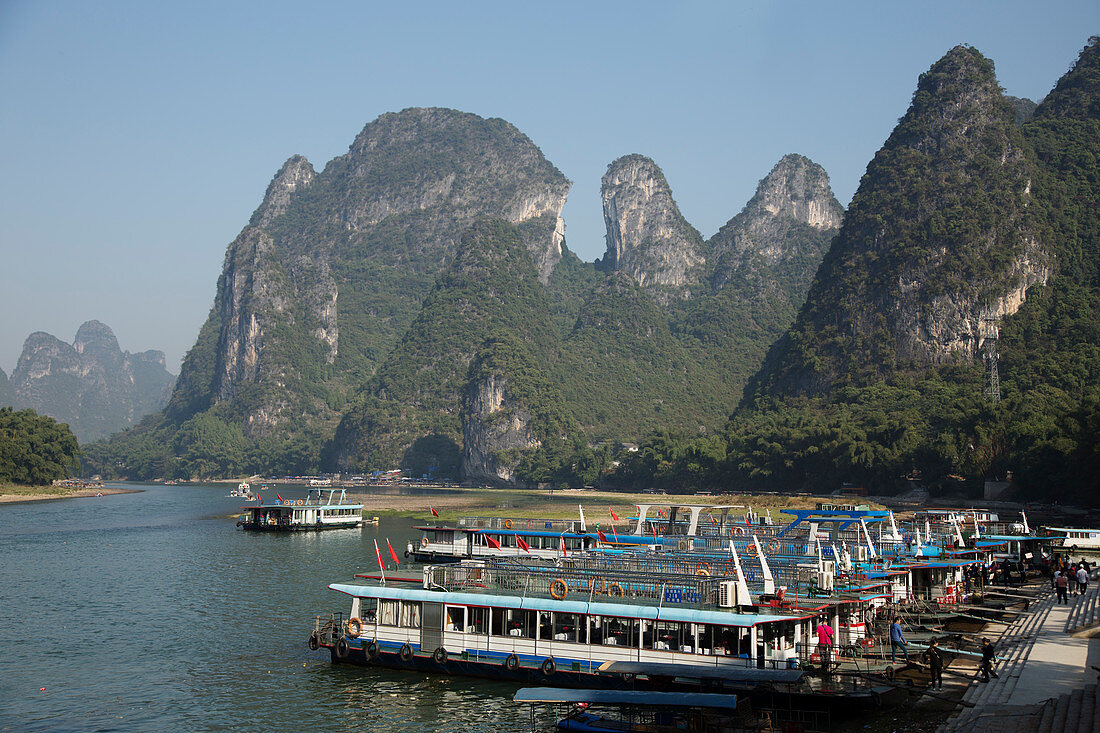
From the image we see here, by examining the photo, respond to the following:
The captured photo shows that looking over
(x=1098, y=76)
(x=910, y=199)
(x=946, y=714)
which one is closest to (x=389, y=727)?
(x=946, y=714)

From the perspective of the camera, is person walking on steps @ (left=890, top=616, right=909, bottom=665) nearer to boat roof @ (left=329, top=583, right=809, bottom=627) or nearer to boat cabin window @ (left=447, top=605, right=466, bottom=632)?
boat roof @ (left=329, top=583, right=809, bottom=627)

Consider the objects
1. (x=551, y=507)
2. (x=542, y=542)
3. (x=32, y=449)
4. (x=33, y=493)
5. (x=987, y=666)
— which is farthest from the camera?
(x=32, y=449)

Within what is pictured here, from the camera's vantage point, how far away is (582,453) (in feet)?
529

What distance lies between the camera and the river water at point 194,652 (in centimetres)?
2461

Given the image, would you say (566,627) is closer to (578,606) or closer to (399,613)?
(578,606)

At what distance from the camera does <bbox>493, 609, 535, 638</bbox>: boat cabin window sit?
26859mm

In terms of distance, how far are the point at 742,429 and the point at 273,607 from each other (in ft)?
333

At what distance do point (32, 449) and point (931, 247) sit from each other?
123910mm

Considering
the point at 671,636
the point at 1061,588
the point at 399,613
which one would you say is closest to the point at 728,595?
the point at 671,636

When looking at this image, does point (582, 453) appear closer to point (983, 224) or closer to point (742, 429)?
point (742, 429)

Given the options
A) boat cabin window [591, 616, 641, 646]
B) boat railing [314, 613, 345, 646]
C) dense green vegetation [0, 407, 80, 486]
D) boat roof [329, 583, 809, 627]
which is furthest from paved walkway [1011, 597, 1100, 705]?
dense green vegetation [0, 407, 80, 486]

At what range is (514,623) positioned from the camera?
27125 mm

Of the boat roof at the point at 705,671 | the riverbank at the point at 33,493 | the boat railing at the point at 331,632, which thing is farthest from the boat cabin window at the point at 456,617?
the riverbank at the point at 33,493

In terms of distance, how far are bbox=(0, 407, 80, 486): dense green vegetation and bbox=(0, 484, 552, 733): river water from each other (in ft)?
193
